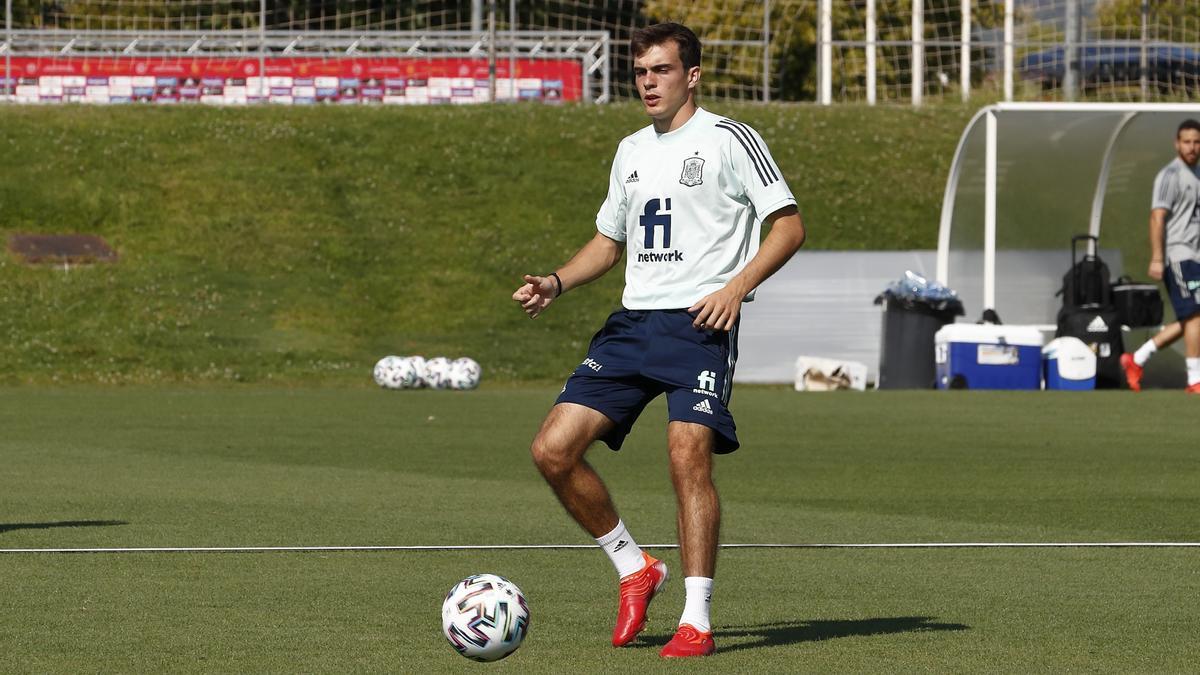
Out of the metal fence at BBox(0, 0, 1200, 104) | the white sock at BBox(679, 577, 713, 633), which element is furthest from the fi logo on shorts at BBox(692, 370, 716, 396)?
the metal fence at BBox(0, 0, 1200, 104)

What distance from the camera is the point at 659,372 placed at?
20.5 ft

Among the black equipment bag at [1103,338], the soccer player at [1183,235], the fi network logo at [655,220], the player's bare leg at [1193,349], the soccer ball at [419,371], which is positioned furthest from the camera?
the black equipment bag at [1103,338]

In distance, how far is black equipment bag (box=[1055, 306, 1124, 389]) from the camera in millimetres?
21016

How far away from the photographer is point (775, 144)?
31.2 m

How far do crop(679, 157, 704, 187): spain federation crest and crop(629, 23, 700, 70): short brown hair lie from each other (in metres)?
0.31

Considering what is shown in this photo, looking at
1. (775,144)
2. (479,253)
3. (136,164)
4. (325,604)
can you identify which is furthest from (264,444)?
(775,144)

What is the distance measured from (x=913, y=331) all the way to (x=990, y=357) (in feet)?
3.55

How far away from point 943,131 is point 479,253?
973 centimetres

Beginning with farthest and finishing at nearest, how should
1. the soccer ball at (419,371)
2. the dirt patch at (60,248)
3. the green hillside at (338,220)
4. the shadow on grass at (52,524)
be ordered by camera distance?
1. the dirt patch at (60,248)
2. the green hillside at (338,220)
3. the soccer ball at (419,371)
4. the shadow on grass at (52,524)

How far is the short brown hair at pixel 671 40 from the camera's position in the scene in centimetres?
631

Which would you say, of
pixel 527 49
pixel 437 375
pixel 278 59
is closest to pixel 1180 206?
pixel 437 375

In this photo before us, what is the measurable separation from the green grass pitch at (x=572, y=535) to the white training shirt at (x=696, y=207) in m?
1.17

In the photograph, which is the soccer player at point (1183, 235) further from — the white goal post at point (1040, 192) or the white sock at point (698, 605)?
the white sock at point (698, 605)

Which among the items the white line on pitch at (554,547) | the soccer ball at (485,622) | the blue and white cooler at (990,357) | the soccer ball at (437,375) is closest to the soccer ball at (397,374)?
the soccer ball at (437,375)
